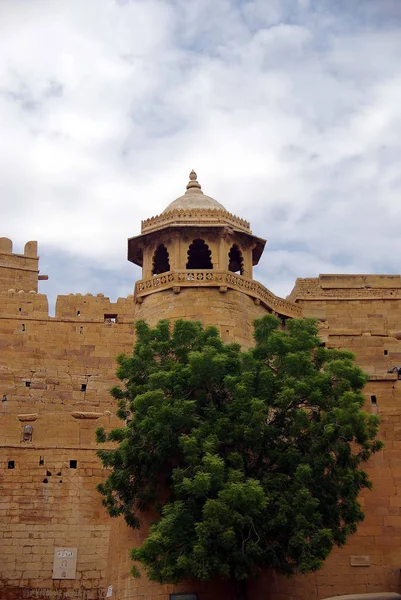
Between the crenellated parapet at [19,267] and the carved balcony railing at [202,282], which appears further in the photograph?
the crenellated parapet at [19,267]

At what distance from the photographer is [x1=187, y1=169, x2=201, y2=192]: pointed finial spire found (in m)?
32.1

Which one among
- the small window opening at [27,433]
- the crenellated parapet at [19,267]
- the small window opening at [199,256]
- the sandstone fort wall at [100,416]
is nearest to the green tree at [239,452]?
the sandstone fort wall at [100,416]

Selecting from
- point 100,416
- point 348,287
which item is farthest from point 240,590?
point 348,287

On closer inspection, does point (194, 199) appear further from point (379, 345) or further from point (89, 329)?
point (379, 345)

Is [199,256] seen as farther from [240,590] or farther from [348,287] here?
[240,590]

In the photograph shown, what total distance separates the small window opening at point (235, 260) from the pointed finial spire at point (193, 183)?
2.66 meters

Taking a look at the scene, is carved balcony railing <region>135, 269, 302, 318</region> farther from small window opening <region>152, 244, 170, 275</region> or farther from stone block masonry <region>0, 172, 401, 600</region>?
small window opening <region>152, 244, 170, 275</region>

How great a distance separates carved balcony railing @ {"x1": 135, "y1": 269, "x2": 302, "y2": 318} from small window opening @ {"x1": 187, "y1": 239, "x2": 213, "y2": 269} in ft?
4.61

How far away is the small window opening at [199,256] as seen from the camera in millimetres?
30252

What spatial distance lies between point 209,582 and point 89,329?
32.7ft

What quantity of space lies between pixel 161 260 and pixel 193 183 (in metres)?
3.08

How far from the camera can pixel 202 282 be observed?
28.5 meters

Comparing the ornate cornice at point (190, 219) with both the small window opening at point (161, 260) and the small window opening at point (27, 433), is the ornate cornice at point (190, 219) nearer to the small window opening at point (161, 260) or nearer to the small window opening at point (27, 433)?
the small window opening at point (161, 260)

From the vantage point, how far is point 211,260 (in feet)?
96.8
